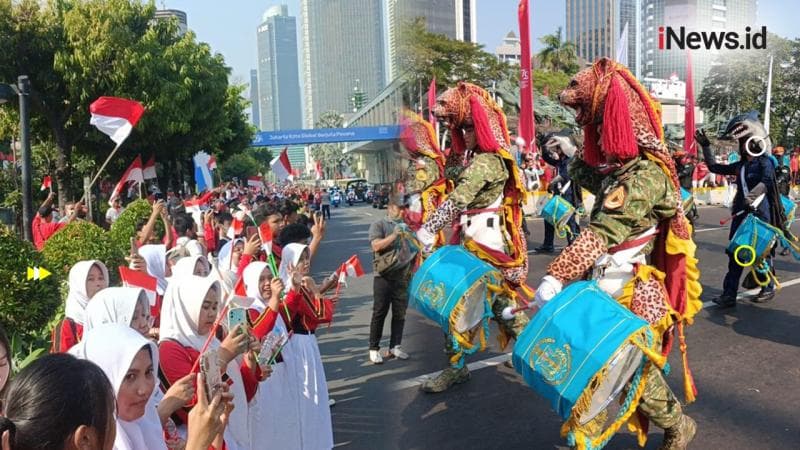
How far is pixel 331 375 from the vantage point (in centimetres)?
586

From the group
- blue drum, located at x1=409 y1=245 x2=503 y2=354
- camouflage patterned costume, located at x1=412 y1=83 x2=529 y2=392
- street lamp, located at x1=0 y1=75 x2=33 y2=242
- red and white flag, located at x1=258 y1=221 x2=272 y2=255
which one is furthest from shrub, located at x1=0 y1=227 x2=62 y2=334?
street lamp, located at x1=0 y1=75 x2=33 y2=242

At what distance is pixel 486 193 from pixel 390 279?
1.52m

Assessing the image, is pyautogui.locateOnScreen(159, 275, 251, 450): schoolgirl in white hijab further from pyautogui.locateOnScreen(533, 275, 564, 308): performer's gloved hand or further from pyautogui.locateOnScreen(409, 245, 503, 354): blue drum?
pyautogui.locateOnScreen(409, 245, 503, 354): blue drum

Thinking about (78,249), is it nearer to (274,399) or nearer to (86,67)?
(274,399)

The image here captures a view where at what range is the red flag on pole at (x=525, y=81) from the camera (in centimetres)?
1413

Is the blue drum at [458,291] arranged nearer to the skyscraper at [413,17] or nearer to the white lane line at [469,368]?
the white lane line at [469,368]

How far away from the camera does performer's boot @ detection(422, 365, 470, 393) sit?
5.04 meters

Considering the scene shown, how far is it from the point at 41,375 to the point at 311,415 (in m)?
2.54

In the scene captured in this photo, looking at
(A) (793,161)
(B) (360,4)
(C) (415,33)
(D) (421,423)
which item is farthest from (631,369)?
(A) (793,161)

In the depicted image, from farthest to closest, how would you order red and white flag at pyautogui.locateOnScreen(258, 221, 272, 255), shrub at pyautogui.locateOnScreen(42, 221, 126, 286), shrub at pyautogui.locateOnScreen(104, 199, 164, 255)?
1. shrub at pyautogui.locateOnScreen(104, 199, 164, 255)
2. shrub at pyautogui.locateOnScreen(42, 221, 126, 286)
3. red and white flag at pyautogui.locateOnScreen(258, 221, 272, 255)

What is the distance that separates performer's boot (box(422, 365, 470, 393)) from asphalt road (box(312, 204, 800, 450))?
0.18ft

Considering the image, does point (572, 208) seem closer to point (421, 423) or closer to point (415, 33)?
point (415, 33)

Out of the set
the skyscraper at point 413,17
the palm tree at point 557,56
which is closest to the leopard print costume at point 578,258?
the skyscraper at point 413,17

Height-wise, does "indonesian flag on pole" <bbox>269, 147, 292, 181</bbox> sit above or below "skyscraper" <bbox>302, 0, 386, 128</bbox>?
below
